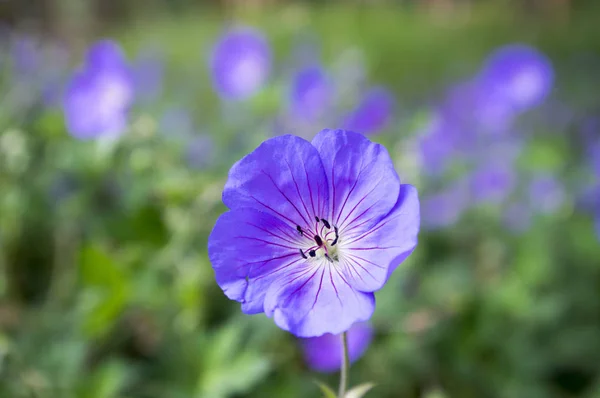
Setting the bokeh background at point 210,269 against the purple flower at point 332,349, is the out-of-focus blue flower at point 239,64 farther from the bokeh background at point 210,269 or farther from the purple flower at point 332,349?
the purple flower at point 332,349

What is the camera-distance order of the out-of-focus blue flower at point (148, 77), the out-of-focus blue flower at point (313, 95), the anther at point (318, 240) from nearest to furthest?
1. the anther at point (318, 240)
2. the out-of-focus blue flower at point (313, 95)
3. the out-of-focus blue flower at point (148, 77)

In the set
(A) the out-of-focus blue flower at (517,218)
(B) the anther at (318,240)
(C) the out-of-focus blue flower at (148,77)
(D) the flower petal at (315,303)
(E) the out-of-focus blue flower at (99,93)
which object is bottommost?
(A) the out-of-focus blue flower at (517,218)

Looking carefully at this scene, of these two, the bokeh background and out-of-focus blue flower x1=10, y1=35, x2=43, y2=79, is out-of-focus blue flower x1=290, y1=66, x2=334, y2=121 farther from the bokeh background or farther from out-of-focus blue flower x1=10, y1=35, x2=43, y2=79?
out-of-focus blue flower x1=10, y1=35, x2=43, y2=79

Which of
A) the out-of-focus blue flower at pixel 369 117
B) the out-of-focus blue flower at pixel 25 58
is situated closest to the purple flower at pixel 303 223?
the out-of-focus blue flower at pixel 369 117

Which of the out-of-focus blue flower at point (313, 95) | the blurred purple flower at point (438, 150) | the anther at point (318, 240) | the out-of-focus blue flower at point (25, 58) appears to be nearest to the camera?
the anther at point (318, 240)

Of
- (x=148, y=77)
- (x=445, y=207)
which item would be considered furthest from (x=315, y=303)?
(x=148, y=77)
